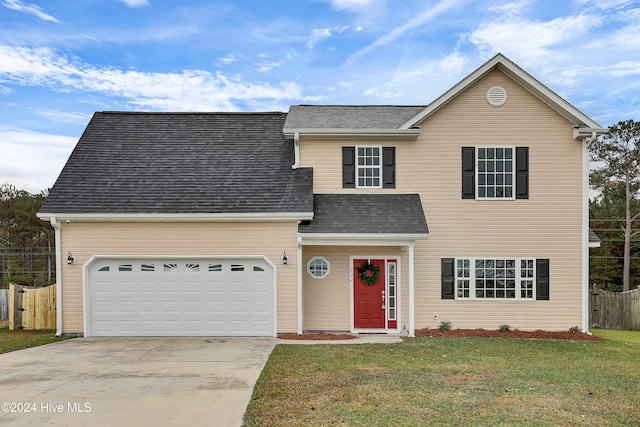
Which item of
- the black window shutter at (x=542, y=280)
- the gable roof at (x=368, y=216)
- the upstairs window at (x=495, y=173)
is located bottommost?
the black window shutter at (x=542, y=280)

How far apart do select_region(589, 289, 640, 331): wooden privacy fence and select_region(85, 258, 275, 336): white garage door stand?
44.6ft

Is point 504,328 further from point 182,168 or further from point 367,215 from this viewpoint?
point 182,168

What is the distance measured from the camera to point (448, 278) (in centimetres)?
1379

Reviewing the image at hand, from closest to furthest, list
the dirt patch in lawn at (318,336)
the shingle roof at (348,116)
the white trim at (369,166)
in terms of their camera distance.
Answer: the dirt patch in lawn at (318,336)
the white trim at (369,166)
the shingle roof at (348,116)

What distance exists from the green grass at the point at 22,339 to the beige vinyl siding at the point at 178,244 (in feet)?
2.12

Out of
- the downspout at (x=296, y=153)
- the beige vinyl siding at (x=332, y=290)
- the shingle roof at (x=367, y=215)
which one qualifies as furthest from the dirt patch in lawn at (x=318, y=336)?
the downspout at (x=296, y=153)

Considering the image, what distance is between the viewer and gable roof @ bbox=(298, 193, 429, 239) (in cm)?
1294

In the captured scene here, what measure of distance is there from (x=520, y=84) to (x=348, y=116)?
5.23 meters

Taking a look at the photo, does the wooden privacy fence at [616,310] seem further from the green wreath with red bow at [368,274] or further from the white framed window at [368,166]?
the white framed window at [368,166]

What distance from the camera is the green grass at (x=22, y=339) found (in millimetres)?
11836

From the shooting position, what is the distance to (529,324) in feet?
45.1

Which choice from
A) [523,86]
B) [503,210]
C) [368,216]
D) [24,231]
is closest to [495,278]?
[503,210]

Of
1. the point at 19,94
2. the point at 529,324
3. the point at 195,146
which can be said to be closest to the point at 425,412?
the point at 529,324

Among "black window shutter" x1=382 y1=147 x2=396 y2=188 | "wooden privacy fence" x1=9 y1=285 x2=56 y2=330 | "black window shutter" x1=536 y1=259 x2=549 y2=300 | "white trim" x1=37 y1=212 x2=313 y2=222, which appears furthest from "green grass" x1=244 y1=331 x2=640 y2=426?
"wooden privacy fence" x1=9 y1=285 x2=56 y2=330
